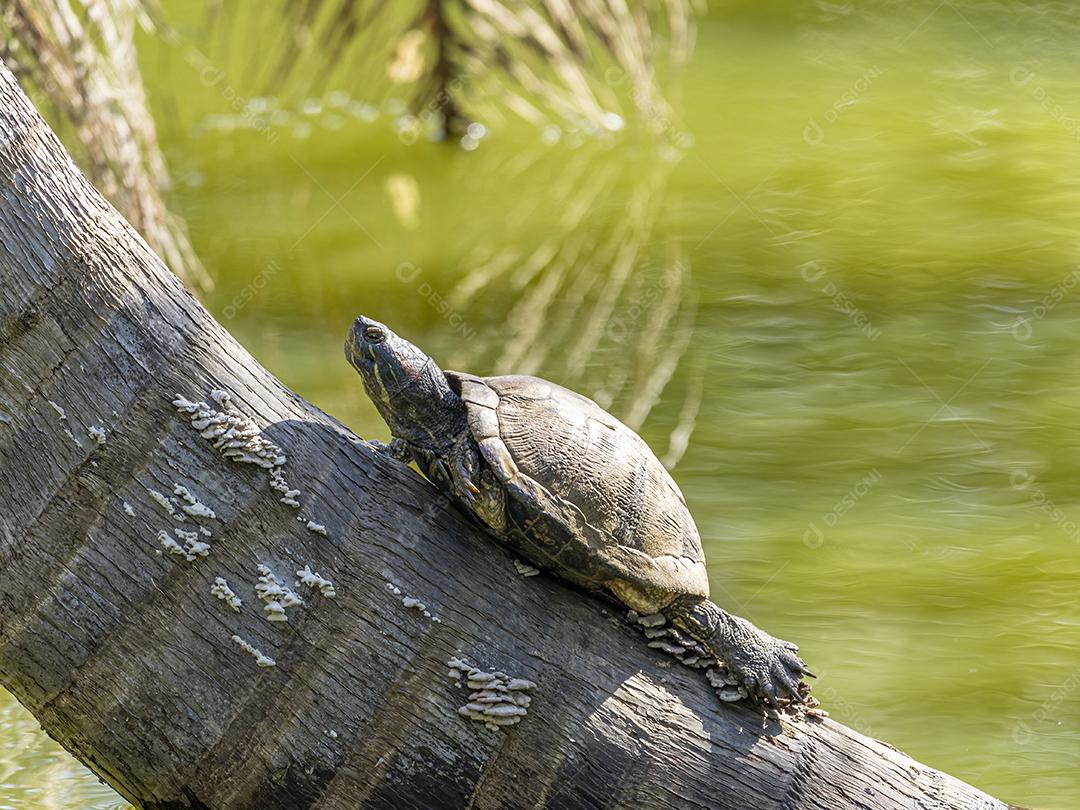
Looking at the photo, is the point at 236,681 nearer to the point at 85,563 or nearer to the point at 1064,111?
the point at 85,563

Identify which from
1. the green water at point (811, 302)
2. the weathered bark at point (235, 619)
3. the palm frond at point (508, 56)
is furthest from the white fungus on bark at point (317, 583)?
the palm frond at point (508, 56)

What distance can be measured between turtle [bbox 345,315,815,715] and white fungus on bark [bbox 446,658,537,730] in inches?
9.7

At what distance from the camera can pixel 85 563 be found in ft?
7.13

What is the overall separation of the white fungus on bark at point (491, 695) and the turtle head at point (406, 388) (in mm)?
489

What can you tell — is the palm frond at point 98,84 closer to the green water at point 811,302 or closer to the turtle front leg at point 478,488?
the green water at point 811,302

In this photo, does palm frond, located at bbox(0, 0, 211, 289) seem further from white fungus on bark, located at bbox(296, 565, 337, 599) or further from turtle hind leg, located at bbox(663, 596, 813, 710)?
turtle hind leg, located at bbox(663, 596, 813, 710)

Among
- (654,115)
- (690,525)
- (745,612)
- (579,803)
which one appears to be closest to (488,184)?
(654,115)

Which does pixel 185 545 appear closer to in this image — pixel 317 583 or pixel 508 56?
pixel 317 583

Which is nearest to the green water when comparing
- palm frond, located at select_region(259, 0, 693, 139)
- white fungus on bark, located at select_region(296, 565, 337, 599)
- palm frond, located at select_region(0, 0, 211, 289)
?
palm frond, located at select_region(259, 0, 693, 139)

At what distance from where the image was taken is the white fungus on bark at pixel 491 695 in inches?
87.4

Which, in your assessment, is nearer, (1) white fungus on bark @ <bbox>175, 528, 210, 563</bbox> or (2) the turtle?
(1) white fungus on bark @ <bbox>175, 528, 210, 563</bbox>

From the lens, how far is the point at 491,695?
7.27 ft

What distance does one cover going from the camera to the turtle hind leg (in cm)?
236

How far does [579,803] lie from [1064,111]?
21.7ft
